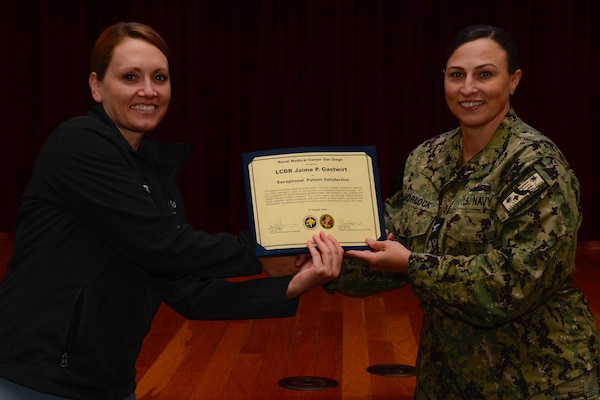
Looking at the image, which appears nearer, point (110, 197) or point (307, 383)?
point (110, 197)

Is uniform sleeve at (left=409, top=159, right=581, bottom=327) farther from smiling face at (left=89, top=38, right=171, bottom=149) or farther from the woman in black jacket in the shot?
smiling face at (left=89, top=38, right=171, bottom=149)

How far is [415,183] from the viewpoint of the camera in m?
2.48

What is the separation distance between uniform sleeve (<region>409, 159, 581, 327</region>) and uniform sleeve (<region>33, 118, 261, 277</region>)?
71 cm

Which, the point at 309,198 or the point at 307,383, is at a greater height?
the point at 309,198

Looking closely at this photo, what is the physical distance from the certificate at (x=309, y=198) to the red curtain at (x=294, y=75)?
20.0ft

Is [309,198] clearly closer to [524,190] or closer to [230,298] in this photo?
[230,298]

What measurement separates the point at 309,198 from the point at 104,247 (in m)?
0.62

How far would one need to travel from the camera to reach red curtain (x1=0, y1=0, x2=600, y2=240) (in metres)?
8.24

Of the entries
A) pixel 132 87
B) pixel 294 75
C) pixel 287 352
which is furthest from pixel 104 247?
pixel 294 75

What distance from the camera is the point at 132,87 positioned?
87.5 inches

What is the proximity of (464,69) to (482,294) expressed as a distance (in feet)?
2.10
